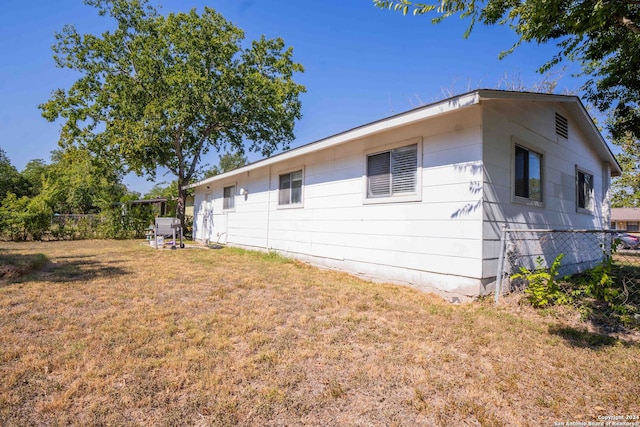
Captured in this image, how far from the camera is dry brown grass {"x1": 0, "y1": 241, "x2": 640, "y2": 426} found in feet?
6.23

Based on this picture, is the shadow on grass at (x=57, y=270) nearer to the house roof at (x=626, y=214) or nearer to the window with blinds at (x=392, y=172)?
the window with blinds at (x=392, y=172)

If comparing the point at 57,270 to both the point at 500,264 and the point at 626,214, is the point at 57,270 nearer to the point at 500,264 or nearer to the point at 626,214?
the point at 500,264

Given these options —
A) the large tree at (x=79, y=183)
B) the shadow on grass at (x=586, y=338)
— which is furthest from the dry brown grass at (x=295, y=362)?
the large tree at (x=79, y=183)

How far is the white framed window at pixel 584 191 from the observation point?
7.10m

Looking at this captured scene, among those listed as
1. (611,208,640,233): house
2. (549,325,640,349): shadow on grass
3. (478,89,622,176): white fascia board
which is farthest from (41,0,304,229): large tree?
(611,208,640,233): house

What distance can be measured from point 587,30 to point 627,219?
37591 millimetres

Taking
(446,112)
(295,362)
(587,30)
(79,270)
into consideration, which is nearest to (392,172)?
(446,112)

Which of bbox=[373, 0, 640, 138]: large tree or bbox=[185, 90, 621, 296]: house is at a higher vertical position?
bbox=[373, 0, 640, 138]: large tree

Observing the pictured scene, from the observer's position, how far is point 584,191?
7.49 meters

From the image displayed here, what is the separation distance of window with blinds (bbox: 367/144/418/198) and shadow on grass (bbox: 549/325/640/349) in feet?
8.77

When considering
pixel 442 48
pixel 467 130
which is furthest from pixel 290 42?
pixel 467 130

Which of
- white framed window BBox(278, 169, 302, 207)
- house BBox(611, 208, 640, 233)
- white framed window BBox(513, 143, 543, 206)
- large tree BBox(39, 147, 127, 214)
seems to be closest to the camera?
white framed window BBox(513, 143, 543, 206)

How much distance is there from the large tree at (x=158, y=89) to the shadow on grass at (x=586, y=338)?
47.3ft

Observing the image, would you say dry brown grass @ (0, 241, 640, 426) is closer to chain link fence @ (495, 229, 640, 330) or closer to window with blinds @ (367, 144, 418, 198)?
chain link fence @ (495, 229, 640, 330)
